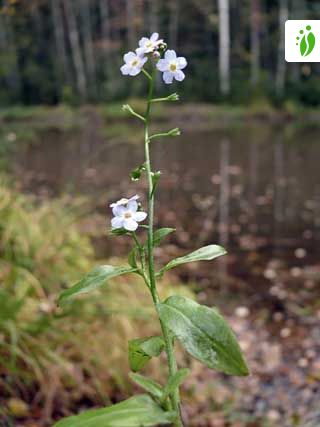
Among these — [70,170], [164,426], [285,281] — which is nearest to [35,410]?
[164,426]

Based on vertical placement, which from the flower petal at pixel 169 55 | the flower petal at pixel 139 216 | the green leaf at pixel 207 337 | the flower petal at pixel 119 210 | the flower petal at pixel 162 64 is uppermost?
the flower petal at pixel 169 55

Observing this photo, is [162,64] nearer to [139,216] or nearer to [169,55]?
[169,55]

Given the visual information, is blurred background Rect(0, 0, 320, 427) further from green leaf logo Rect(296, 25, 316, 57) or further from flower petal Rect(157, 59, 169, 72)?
flower petal Rect(157, 59, 169, 72)

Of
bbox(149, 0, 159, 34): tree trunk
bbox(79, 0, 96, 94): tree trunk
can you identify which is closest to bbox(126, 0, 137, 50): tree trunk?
bbox(149, 0, 159, 34): tree trunk

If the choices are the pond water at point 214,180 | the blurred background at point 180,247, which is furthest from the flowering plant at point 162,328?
the pond water at point 214,180

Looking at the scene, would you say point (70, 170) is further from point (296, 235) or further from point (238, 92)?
point (238, 92)

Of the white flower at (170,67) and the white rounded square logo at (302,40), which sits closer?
the white flower at (170,67)

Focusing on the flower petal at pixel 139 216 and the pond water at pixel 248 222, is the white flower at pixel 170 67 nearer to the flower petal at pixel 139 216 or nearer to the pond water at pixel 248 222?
the flower petal at pixel 139 216
